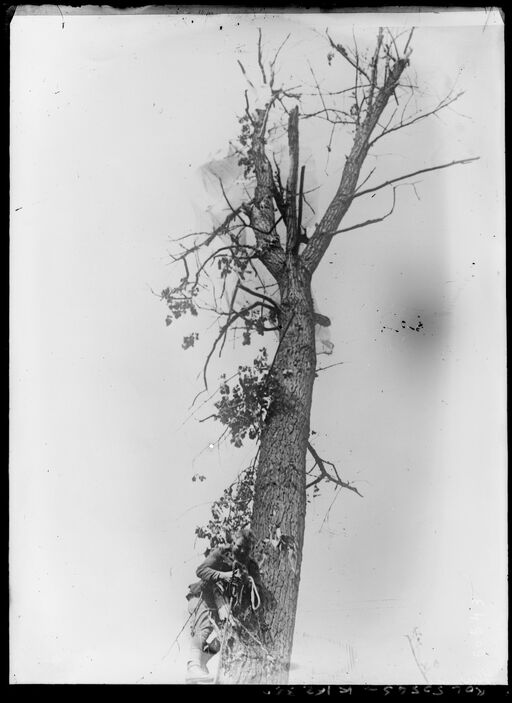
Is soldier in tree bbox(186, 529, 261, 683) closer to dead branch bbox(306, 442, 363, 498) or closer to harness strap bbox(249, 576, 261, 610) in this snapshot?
harness strap bbox(249, 576, 261, 610)

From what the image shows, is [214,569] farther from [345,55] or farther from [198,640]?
[345,55]

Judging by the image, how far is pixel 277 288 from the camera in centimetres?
132

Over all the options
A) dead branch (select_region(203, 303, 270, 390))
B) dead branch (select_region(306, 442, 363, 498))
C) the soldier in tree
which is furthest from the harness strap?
dead branch (select_region(203, 303, 270, 390))

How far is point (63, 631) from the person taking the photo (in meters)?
1.31

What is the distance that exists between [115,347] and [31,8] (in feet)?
2.86

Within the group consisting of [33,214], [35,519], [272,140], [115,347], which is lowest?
[35,519]

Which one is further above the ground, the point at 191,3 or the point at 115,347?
the point at 191,3

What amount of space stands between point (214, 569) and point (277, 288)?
697 mm

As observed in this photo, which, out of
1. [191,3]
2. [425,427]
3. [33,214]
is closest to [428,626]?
[425,427]

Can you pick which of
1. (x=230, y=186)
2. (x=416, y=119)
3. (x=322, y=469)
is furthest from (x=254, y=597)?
(x=416, y=119)

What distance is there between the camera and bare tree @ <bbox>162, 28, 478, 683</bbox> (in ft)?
4.21

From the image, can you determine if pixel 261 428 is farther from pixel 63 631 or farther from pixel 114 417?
pixel 63 631

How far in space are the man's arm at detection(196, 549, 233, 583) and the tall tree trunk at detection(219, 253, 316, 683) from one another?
0.09m

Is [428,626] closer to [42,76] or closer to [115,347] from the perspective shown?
[115,347]
